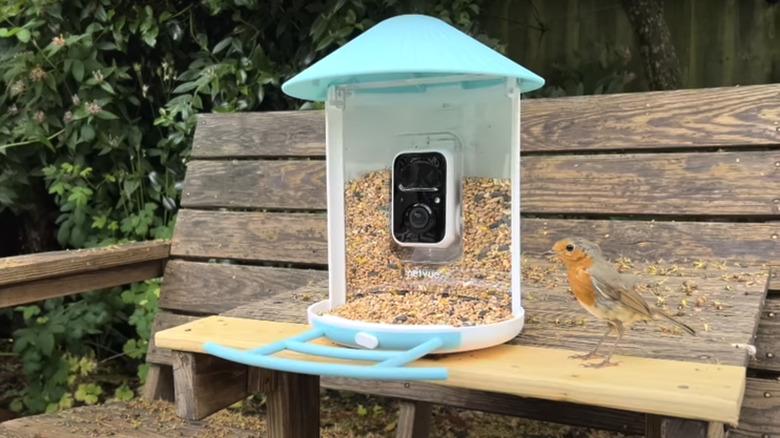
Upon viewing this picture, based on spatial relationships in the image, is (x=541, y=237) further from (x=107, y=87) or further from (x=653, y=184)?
(x=107, y=87)

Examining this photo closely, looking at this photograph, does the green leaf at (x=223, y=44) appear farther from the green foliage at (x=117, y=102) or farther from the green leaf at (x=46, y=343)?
the green leaf at (x=46, y=343)

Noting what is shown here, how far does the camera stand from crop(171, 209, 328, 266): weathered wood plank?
2.35 m

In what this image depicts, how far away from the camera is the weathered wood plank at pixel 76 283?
206 centimetres

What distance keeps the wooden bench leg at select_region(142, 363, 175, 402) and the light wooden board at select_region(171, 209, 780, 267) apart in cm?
40

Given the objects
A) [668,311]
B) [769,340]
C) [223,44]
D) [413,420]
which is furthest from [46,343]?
[769,340]

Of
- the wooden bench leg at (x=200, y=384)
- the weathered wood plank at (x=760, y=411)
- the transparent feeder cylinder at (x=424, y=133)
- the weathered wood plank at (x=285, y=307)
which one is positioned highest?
the transparent feeder cylinder at (x=424, y=133)

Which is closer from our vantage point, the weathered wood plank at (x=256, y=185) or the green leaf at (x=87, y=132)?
the weathered wood plank at (x=256, y=185)

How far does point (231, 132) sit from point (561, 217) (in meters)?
1.19

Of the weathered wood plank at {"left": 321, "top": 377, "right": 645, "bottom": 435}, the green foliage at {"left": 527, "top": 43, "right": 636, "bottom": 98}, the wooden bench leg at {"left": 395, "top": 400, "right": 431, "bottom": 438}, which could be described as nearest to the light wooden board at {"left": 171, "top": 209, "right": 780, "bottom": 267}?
the weathered wood plank at {"left": 321, "top": 377, "right": 645, "bottom": 435}

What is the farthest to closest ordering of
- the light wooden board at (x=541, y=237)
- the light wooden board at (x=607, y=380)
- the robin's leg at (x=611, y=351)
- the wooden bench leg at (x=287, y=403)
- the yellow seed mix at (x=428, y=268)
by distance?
the light wooden board at (x=541, y=237), the wooden bench leg at (x=287, y=403), the yellow seed mix at (x=428, y=268), the robin's leg at (x=611, y=351), the light wooden board at (x=607, y=380)

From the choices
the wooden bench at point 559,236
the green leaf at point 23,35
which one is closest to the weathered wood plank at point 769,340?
the wooden bench at point 559,236

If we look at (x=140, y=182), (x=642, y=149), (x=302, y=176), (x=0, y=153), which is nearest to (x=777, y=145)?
(x=642, y=149)

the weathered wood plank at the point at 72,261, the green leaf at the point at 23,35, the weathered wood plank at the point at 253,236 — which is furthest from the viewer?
the green leaf at the point at 23,35

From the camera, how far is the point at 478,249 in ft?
4.63
